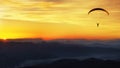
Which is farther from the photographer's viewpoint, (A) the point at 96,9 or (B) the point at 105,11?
(A) the point at 96,9

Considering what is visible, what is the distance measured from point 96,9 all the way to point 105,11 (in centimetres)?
530

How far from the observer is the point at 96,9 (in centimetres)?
8125

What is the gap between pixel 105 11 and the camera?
76188 mm
